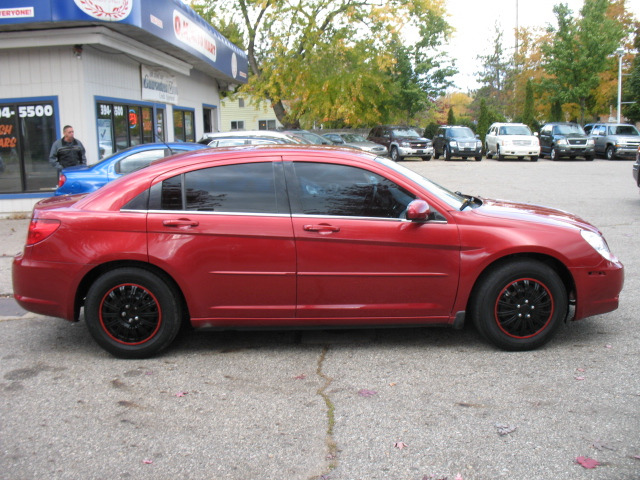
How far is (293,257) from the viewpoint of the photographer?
474 centimetres

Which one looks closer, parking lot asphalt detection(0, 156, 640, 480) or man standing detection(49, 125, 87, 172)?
parking lot asphalt detection(0, 156, 640, 480)

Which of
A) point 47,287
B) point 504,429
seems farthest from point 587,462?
point 47,287

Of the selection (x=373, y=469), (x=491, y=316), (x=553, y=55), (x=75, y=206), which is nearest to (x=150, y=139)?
(x=75, y=206)

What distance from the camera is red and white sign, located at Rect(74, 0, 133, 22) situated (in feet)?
36.0

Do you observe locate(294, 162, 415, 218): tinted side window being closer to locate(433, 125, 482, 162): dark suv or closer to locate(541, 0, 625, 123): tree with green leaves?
locate(433, 125, 482, 162): dark suv

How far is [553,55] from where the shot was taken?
3947 cm

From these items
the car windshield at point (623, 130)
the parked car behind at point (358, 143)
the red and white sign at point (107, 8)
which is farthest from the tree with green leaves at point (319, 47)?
the red and white sign at point (107, 8)

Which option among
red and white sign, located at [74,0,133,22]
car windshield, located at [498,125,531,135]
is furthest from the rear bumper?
car windshield, located at [498,125,531,135]

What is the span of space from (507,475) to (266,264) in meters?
2.31

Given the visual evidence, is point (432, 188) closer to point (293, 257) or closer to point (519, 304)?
point (519, 304)

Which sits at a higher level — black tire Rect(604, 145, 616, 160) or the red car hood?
black tire Rect(604, 145, 616, 160)

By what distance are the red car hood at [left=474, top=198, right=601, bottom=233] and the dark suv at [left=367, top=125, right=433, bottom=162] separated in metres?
25.9

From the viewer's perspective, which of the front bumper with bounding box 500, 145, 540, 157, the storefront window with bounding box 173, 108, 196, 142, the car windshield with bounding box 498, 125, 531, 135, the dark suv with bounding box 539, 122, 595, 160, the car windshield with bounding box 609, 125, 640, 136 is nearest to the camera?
the storefront window with bounding box 173, 108, 196, 142

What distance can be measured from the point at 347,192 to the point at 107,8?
329 inches
